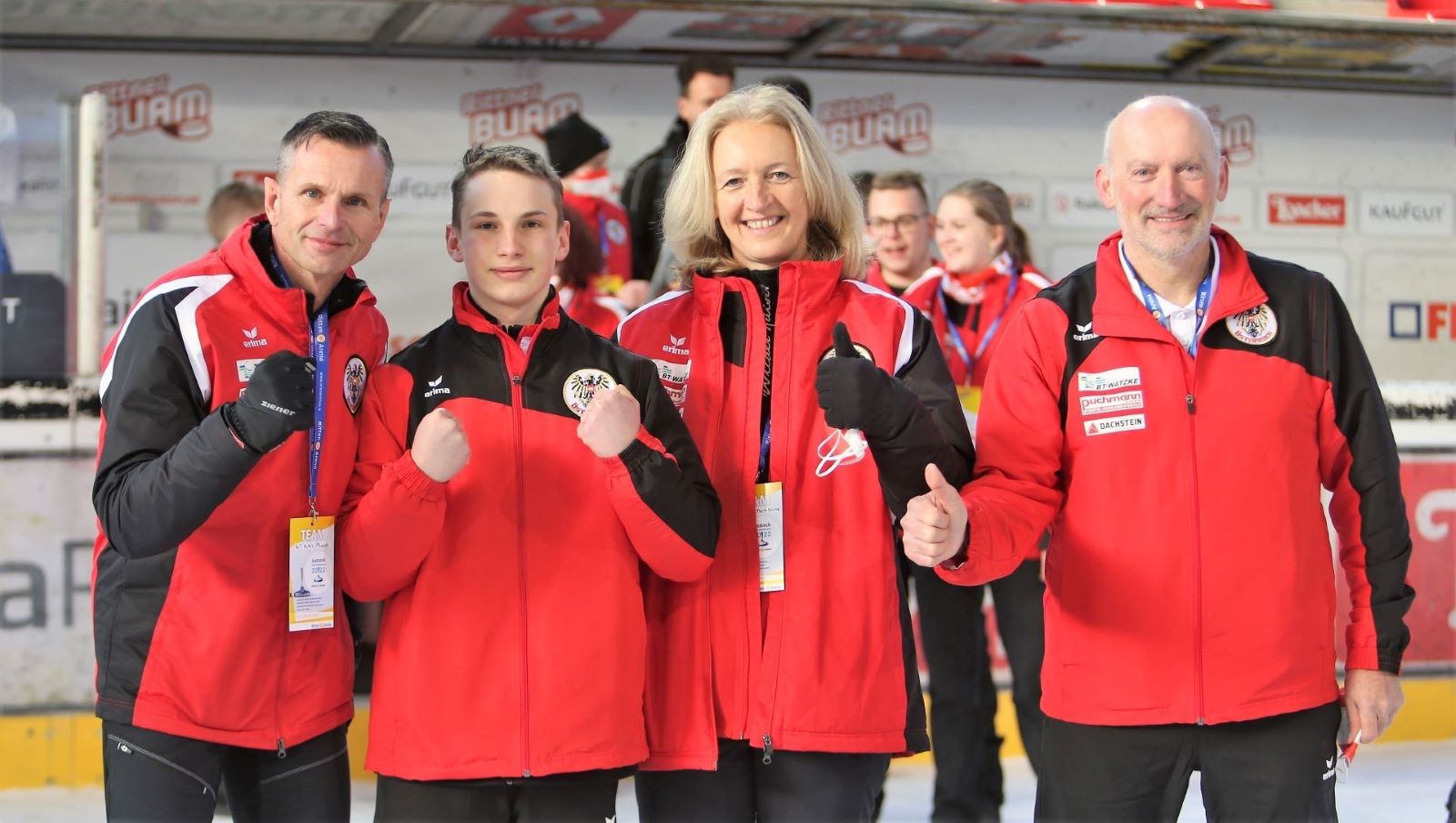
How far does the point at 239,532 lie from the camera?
88.8 inches

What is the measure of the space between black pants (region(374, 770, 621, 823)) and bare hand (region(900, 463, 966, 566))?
2.00 ft

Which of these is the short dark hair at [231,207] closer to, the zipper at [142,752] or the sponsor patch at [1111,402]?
the zipper at [142,752]

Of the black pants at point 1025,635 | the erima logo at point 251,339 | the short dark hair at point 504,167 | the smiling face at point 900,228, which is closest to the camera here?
the erima logo at point 251,339

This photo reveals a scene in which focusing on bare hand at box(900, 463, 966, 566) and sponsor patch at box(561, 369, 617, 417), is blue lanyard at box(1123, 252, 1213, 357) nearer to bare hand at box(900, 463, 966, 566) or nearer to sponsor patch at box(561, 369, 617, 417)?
bare hand at box(900, 463, 966, 566)

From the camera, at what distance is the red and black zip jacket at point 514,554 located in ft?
7.13

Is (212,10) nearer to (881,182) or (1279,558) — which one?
(881,182)

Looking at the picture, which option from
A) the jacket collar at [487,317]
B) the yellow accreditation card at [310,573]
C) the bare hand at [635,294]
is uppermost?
the bare hand at [635,294]

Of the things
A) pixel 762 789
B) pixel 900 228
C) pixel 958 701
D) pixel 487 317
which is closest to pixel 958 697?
pixel 958 701

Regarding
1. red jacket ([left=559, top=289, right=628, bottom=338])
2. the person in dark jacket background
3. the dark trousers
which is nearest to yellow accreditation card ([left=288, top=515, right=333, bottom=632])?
the dark trousers

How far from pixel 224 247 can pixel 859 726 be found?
4.28 feet

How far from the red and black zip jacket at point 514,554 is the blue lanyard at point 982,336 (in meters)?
2.11

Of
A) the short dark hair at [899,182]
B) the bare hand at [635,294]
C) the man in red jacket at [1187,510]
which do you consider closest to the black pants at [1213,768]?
the man in red jacket at [1187,510]

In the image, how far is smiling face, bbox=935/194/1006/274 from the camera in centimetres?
434

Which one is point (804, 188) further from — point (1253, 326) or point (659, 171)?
point (659, 171)
